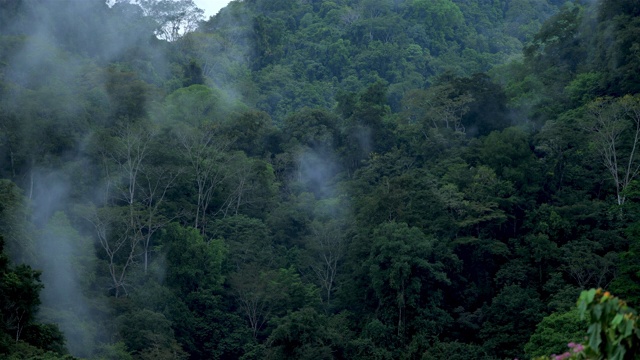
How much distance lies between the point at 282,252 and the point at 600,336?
22.2 metres

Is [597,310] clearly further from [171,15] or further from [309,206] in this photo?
[171,15]

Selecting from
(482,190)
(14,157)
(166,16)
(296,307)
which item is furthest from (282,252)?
(166,16)

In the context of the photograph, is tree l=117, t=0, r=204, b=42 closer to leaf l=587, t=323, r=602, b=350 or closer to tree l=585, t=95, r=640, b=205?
tree l=585, t=95, r=640, b=205

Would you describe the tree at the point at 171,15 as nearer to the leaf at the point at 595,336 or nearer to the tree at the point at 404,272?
the tree at the point at 404,272

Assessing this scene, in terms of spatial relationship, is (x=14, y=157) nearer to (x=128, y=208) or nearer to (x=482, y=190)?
(x=128, y=208)

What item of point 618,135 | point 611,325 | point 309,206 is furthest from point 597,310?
point 309,206

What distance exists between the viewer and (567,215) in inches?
921

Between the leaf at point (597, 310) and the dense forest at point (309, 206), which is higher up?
the dense forest at point (309, 206)

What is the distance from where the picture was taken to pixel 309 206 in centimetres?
2848

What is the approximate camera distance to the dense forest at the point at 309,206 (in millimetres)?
21531

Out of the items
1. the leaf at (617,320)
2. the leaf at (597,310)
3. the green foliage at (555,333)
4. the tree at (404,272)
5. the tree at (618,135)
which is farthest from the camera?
the tree at (618,135)

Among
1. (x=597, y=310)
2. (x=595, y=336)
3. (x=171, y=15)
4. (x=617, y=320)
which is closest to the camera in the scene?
(x=617, y=320)

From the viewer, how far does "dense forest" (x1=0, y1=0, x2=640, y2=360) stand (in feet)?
70.6

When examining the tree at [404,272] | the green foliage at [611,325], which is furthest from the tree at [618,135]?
the green foliage at [611,325]
